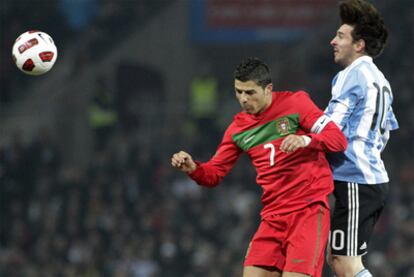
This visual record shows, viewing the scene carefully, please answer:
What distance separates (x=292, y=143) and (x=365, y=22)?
3.24ft

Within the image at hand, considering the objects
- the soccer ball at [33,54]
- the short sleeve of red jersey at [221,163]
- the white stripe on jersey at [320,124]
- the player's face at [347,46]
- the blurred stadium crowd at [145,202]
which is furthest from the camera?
the blurred stadium crowd at [145,202]

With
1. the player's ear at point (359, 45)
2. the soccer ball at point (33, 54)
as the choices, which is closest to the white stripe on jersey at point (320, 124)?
the player's ear at point (359, 45)

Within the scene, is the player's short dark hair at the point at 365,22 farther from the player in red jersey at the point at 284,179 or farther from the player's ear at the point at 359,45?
the player in red jersey at the point at 284,179

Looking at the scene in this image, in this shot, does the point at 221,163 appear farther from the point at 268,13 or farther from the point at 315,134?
the point at 268,13

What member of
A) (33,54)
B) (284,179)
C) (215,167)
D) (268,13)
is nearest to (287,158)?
(284,179)

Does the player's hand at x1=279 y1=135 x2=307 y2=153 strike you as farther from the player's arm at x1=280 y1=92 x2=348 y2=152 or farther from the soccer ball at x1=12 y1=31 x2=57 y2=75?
the soccer ball at x1=12 y1=31 x2=57 y2=75

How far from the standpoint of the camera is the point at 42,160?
17.3 meters

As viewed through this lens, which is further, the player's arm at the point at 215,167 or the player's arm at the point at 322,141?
the player's arm at the point at 215,167

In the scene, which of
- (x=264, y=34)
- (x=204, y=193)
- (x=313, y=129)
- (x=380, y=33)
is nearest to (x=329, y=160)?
(x=313, y=129)

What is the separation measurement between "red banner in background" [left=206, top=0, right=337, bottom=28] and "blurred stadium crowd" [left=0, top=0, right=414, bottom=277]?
0.51m

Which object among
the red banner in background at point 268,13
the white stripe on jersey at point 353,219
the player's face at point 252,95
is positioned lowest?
the white stripe on jersey at point 353,219

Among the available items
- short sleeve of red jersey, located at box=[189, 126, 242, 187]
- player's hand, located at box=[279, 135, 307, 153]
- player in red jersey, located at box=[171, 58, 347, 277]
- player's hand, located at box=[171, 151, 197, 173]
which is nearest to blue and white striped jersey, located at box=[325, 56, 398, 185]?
player in red jersey, located at box=[171, 58, 347, 277]

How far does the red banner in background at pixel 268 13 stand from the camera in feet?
57.8

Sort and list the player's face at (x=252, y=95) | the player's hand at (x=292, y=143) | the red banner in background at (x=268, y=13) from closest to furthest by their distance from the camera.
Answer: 1. the player's hand at (x=292, y=143)
2. the player's face at (x=252, y=95)
3. the red banner in background at (x=268, y=13)
